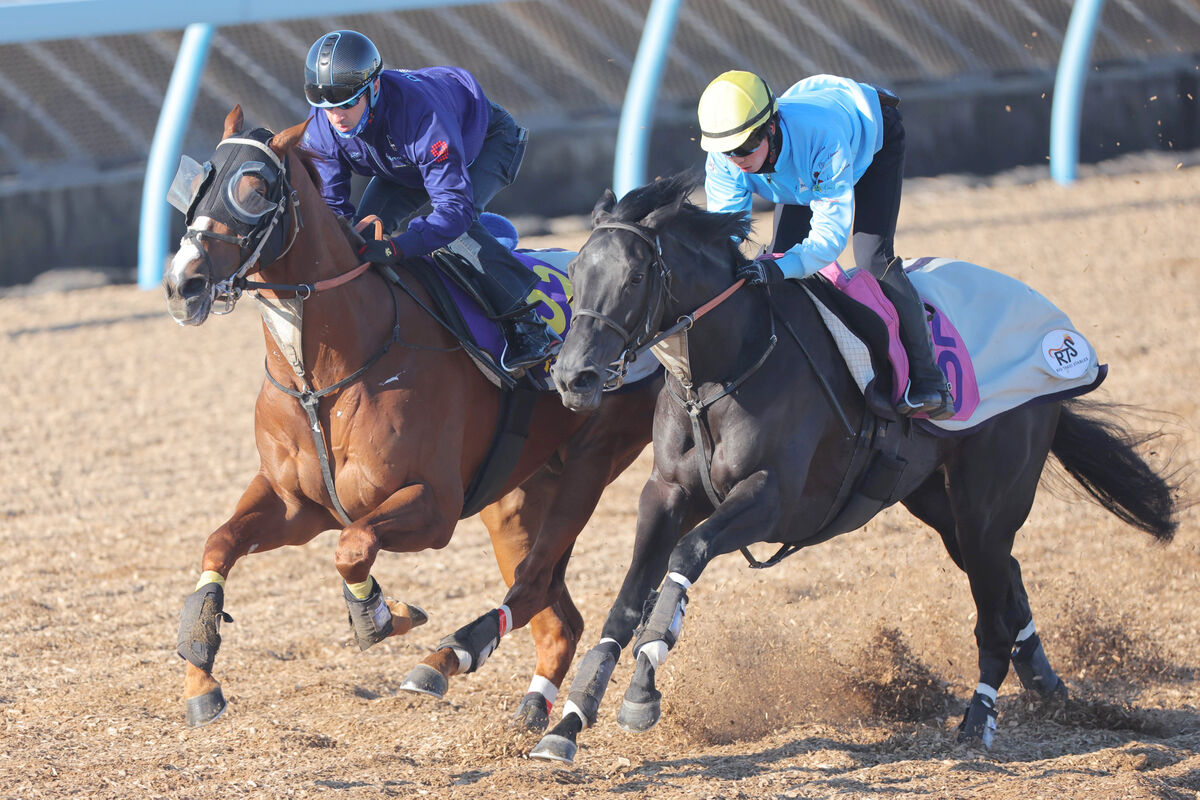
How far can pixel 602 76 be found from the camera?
15.5m

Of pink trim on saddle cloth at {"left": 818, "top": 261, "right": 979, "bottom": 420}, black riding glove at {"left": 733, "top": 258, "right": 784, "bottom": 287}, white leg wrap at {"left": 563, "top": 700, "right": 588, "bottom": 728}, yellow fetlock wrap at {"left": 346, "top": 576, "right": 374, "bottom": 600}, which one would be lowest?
white leg wrap at {"left": 563, "top": 700, "right": 588, "bottom": 728}

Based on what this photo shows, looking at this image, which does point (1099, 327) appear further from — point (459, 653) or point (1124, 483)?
point (459, 653)

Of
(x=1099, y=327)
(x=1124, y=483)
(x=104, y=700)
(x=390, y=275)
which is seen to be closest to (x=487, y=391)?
(x=390, y=275)

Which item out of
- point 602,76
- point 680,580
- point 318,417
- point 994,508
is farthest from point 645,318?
point 602,76

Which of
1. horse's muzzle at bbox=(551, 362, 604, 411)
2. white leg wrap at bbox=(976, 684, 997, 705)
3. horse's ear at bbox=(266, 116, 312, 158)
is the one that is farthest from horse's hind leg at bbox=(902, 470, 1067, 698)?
horse's ear at bbox=(266, 116, 312, 158)

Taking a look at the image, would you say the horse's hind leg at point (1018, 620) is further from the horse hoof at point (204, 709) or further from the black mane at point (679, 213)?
the horse hoof at point (204, 709)

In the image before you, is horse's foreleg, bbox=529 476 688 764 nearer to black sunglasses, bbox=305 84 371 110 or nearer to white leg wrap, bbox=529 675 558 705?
A: white leg wrap, bbox=529 675 558 705

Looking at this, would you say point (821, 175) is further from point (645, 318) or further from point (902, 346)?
point (645, 318)

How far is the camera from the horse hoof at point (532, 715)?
4617 mm

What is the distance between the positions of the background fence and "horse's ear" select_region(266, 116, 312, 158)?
990cm

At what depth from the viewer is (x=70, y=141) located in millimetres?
13648

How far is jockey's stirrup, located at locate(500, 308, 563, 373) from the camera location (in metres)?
4.78

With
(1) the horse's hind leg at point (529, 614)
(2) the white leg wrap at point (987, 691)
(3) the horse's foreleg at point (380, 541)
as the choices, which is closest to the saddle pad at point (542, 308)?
(1) the horse's hind leg at point (529, 614)

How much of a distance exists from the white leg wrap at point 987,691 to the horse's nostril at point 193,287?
9.83ft
